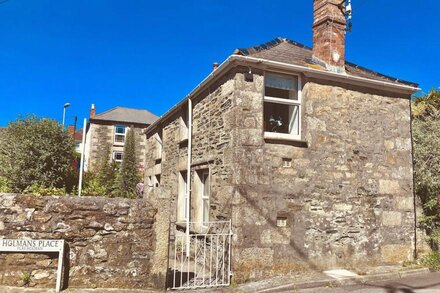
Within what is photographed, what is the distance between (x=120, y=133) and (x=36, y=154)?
56.2 feet

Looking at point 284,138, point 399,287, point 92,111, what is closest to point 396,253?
point 399,287

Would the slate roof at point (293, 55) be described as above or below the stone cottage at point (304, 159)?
above

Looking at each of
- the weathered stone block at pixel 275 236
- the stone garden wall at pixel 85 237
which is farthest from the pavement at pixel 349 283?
the weathered stone block at pixel 275 236

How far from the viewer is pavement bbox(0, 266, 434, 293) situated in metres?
6.00

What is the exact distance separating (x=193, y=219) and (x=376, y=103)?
5221 mm

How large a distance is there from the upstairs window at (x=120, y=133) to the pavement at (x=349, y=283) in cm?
2639

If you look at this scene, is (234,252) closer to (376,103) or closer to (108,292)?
(108,292)

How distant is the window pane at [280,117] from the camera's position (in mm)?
7621

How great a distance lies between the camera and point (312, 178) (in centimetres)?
723

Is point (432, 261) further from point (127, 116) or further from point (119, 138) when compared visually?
point (127, 116)

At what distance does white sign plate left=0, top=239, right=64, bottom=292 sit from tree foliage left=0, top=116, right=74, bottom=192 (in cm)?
848

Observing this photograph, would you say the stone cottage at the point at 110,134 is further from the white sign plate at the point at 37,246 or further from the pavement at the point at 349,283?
the white sign plate at the point at 37,246

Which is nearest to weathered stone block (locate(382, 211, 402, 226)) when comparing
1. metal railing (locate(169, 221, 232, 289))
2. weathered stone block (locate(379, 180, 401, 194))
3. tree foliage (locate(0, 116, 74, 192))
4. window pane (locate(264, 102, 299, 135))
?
weathered stone block (locate(379, 180, 401, 194))

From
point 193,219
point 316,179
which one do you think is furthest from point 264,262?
point 193,219
